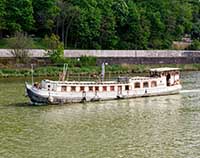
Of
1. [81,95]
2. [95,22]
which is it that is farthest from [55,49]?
[81,95]

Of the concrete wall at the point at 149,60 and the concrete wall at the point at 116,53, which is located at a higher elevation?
the concrete wall at the point at 116,53

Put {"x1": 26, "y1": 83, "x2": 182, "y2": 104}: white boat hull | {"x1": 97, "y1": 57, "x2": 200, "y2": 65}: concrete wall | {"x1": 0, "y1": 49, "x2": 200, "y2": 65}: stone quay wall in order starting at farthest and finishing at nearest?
{"x1": 97, "y1": 57, "x2": 200, "y2": 65}: concrete wall < {"x1": 0, "y1": 49, "x2": 200, "y2": 65}: stone quay wall < {"x1": 26, "y1": 83, "x2": 182, "y2": 104}: white boat hull

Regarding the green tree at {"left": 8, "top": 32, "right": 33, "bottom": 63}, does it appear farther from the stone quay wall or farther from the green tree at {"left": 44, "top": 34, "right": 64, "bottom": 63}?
the green tree at {"left": 44, "top": 34, "right": 64, "bottom": 63}

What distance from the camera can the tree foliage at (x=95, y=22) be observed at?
3652 inches

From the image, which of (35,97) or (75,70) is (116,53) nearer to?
(75,70)

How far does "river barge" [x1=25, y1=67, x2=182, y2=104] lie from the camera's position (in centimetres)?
4912

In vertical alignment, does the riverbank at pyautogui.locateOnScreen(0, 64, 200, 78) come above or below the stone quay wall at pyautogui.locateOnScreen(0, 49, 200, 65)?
below

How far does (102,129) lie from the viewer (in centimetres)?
3772

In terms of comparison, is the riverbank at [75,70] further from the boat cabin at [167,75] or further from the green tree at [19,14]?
the green tree at [19,14]

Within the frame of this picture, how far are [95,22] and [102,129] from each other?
60482mm

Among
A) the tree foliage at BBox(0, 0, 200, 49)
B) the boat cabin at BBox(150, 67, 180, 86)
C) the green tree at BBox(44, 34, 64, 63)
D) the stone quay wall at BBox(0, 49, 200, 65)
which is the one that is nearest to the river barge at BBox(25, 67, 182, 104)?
the boat cabin at BBox(150, 67, 180, 86)

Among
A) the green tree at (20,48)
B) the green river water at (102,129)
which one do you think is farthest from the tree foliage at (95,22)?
the green river water at (102,129)

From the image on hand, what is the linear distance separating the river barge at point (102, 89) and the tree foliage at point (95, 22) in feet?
126

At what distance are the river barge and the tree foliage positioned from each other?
126ft
